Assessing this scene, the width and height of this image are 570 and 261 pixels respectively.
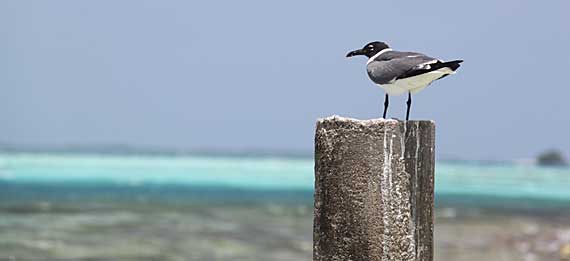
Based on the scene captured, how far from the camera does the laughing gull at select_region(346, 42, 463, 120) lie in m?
5.54

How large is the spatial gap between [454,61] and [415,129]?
1.42ft

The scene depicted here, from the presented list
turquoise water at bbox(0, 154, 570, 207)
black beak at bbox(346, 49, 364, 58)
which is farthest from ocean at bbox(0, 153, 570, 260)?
turquoise water at bbox(0, 154, 570, 207)

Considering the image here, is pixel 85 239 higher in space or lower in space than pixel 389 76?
lower

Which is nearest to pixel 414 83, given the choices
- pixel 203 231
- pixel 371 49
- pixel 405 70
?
pixel 405 70

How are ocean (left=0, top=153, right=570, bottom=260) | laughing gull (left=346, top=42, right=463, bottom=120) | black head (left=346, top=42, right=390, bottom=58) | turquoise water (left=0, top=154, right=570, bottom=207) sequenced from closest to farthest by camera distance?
laughing gull (left=346, top=42, right=463, bottom=120) < black head (left=346, top=42, right=390, bottom=58) < ocean (left=0, top=153, right=570, bottom=260) < turquoise water (left=0, top=154, right=570, bottom=207)

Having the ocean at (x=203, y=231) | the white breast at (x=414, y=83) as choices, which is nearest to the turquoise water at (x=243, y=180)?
the ocean at (x=203, y=231)

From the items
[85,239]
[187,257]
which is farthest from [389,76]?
[85,239]

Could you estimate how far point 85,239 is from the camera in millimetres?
20000

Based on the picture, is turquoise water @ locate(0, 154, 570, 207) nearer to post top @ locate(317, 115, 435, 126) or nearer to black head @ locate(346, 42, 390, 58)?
black head @ locate(346, 42, 390, 58)

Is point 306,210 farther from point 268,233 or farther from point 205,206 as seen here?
point 268,233

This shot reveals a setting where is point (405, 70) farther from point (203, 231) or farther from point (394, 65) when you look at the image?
point (203, 231)

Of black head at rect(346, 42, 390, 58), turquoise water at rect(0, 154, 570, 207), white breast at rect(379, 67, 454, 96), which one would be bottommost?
white breast at rect(379, 67, 454, 96)

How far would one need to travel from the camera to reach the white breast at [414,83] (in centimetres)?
554

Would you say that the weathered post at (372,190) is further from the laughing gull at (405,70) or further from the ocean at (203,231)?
the ocean at (203,231)
